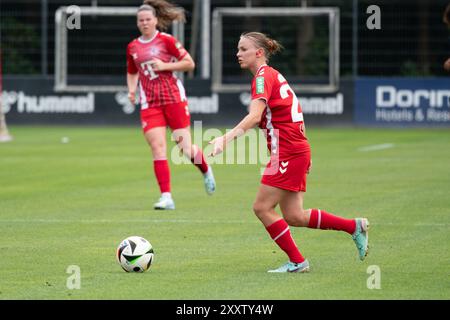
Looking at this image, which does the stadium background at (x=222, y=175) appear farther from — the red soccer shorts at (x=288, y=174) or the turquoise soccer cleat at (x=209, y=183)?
the red soccer shorts at (x=288, y=174)

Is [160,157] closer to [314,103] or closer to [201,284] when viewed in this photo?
[201,284]

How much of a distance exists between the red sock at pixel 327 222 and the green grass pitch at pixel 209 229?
317 millimetres

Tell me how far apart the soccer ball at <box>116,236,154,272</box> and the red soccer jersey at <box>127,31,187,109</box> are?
17.7ft

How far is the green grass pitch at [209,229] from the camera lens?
28.7 feet

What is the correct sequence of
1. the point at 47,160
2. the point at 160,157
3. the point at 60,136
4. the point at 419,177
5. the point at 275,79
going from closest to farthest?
the point at 275,79 < the point at 160,157 < the point at 419,177 < the point at 47,160 < the point at 60,136

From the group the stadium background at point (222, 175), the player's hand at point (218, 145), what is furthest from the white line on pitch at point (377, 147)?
the player's hand at point (218, 145)

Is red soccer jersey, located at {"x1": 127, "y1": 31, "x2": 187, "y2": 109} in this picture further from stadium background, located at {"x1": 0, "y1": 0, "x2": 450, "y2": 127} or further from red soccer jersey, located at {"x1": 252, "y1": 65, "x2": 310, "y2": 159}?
stadium background, located at {"x1": 0, "y1": 0, "x2": 450, "y2": 127}

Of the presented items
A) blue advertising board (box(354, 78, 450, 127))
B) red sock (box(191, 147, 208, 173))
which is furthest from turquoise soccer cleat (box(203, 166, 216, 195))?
blue advertising board (box(354, 78, 450, 127))

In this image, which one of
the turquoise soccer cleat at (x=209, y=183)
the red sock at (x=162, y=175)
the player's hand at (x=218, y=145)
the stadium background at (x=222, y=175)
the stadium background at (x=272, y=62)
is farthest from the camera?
the stadium background at (x=272, y=62)

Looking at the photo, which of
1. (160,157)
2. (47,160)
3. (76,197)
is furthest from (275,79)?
(47,160)

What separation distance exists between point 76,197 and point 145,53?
6.93 feet

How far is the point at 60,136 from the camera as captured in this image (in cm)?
2859

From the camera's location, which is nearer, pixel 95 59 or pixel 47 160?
pixel 47 160

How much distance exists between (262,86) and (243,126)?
384 millimetres
